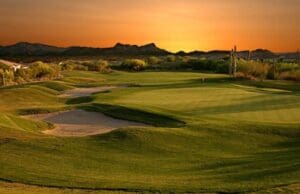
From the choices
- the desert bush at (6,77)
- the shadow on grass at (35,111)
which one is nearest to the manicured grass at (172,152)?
the shadow on grass at (35,111)

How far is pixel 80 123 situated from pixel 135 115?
2685 mm

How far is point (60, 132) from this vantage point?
76.0ft

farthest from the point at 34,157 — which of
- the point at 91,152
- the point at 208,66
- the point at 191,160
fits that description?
the point at 208,66

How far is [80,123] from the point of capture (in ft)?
84.9

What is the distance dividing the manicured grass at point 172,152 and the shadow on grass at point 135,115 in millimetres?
62

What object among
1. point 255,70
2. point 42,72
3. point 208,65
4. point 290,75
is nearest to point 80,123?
point 290,75

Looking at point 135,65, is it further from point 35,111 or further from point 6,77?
point 35,111

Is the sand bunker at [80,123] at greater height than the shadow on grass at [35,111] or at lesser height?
lesser

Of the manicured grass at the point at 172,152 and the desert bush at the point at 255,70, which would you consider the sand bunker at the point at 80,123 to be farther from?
the desert bush at the point at 255,70

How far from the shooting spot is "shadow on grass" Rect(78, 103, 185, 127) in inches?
954

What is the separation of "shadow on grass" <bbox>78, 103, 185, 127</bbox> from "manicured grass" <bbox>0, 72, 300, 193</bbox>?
6cm

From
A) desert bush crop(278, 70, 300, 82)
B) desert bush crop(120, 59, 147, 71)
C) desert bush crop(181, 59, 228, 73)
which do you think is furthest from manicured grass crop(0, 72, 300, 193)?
desert bush crop(120, 59, 147, 71)

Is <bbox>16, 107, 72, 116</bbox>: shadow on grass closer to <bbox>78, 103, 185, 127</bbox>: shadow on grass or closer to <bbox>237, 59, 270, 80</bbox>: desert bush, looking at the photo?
<bbox>78, 103, 185, 127</bbox>: shadow on grass

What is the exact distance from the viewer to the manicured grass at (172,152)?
1341 cm
